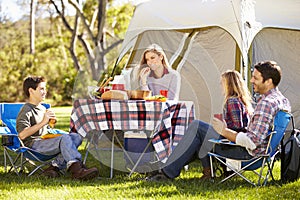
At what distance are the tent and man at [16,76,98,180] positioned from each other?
2.08 m

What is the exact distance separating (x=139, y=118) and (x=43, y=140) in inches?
29.1

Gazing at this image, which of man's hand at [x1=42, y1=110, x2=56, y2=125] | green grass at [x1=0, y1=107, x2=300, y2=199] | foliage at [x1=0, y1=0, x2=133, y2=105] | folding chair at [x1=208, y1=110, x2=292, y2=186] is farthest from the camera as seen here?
foliage at [x1=0, y1=0, x2=133, y2=105]

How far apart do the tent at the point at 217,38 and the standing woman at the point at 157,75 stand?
975mm

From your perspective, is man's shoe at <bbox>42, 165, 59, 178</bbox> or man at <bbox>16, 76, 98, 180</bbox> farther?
man's shoe at <bbox>42, 165, 59, 178</bbox>

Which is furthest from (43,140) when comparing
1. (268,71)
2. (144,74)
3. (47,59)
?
(47,59)

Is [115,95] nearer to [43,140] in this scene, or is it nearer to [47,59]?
[43,140]

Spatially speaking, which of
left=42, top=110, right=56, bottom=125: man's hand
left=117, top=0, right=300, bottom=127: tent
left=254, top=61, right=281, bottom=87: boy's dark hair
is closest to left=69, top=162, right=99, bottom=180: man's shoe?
left=42, top=110, right=56, bottom=125: man's hand

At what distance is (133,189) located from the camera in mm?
3748

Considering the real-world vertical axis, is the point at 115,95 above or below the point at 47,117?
above

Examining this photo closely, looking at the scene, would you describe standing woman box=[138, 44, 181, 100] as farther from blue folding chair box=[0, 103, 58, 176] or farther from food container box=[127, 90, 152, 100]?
blue folding chair box=[0, 103, 58, 176]

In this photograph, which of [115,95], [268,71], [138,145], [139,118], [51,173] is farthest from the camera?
[138,145]

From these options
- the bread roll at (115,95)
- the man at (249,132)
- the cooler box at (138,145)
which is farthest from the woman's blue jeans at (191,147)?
the bread roll at (115,95)

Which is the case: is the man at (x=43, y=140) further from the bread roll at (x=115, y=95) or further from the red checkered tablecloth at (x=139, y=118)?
the bread roll at (x=115, y=95)

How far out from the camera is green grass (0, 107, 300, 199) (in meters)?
3.54
